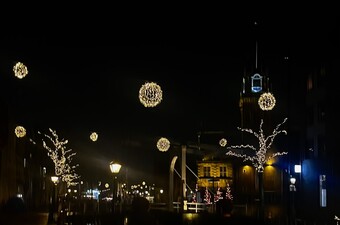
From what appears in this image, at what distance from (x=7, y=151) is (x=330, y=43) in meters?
30.4

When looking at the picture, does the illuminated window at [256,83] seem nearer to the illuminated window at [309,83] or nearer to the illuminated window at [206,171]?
the illuminated window at [206,171]

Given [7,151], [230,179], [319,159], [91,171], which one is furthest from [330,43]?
[230,179]

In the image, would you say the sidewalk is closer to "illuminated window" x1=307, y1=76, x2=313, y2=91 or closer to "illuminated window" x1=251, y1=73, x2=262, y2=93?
"illuminated window" x1=307, y1=76, x2=313, y2=91

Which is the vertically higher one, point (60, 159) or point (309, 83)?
point (309, 83)

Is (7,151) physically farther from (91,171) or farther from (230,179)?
(230,179)

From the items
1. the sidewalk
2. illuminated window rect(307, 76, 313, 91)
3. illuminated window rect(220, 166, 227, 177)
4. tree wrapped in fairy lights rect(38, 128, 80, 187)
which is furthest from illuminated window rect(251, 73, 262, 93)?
the sidewalk

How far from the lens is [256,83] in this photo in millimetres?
127188

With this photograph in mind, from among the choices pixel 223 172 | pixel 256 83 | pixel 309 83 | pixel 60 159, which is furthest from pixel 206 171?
pixel 309 83

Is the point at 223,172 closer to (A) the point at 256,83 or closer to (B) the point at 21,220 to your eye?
(A) the point at 256,83

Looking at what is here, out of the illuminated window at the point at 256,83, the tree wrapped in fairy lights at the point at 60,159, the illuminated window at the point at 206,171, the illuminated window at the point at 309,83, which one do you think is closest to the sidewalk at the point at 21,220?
the tree wrapped in fairy lights at the point at 60,159

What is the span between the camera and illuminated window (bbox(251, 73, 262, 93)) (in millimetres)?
126963

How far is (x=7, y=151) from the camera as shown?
196 ft

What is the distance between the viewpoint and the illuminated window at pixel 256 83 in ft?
417

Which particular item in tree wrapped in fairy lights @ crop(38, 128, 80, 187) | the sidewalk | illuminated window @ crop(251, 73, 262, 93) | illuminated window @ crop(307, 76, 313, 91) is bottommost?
the sidewalk
